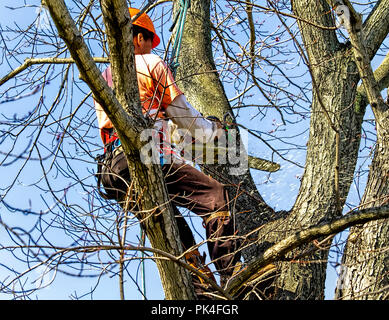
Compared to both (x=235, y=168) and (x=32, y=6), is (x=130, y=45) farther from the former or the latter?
(x=32, y=6)

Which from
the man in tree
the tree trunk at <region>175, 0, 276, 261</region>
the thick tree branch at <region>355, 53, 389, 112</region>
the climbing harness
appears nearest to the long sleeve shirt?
the man in tree

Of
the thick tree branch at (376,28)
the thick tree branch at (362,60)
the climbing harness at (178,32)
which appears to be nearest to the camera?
the thick tree branch at (362,60)

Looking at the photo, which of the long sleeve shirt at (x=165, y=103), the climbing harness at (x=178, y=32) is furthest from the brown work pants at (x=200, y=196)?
the climbing harness at (x=178, y=32)

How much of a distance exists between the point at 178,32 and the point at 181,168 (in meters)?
0.96

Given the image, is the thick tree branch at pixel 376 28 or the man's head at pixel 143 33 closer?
the man's head at pixel 143 33

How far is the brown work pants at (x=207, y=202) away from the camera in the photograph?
11.2 feet

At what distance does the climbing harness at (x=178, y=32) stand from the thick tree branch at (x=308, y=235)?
49.9 inches

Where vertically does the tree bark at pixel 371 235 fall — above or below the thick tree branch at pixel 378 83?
below

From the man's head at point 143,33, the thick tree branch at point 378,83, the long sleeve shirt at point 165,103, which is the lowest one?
the long sleeve shirt at point 165,103

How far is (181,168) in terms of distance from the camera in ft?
11.4

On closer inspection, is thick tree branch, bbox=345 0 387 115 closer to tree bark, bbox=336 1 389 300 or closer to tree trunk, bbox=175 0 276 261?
tree bark, bbox=336 1 389 300

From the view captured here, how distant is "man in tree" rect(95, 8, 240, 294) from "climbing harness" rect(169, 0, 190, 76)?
7.7 inches

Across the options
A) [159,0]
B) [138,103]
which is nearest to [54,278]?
[138,103]

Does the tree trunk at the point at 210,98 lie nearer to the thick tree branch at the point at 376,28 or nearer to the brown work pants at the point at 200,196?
the brown work pants at the point at 200,196
